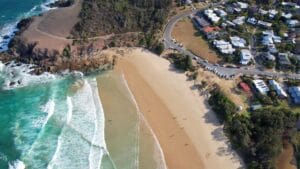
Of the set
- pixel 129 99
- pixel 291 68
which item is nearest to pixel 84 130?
pixel 129 99

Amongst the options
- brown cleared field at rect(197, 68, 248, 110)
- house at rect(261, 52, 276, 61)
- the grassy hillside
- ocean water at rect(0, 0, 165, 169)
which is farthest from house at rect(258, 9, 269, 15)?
ocean water at rect(0, 0, 165, 169)

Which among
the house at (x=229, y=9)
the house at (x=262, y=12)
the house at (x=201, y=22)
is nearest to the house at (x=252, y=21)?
the house at (x=262, y=12)

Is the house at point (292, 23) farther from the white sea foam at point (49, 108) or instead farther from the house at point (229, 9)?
the white sea foam at point (49, 108)

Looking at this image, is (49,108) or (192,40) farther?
(192,40)

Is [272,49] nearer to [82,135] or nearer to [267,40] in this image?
[267,40]

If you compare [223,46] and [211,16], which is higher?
[211,16]

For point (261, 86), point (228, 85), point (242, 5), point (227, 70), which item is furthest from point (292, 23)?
point (228, 85)
